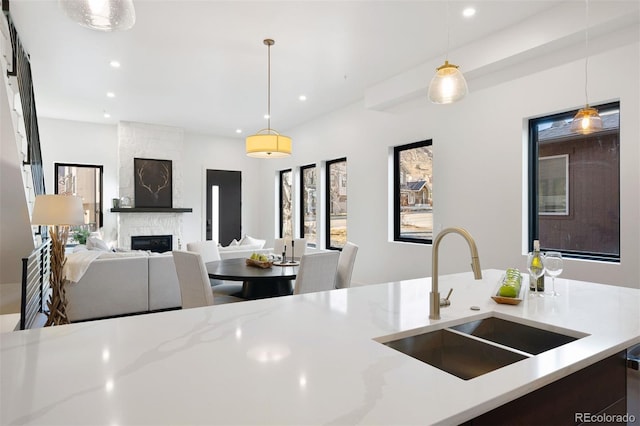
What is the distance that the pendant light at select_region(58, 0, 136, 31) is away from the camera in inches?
56.0

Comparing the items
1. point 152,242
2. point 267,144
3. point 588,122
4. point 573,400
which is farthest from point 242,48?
point 152,242

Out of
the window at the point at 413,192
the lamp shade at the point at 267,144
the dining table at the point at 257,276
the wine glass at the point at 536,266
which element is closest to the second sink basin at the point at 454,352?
the wine glass at the point at 536,266

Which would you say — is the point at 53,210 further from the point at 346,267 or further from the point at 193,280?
the point at 346,267

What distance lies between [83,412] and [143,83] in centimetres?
536

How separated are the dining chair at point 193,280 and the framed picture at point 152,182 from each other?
5234 mm

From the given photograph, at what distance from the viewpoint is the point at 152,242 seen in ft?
25.3

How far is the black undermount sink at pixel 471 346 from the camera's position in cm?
125

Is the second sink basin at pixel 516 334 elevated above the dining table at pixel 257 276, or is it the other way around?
the second sink basin at pixel 516 334

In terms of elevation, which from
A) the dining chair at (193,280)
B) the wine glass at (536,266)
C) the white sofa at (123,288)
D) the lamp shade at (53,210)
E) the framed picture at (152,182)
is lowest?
the white sofa at (123,288)

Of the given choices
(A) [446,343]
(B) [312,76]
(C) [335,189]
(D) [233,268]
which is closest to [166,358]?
(A) [446,343]

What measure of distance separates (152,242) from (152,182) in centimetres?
123

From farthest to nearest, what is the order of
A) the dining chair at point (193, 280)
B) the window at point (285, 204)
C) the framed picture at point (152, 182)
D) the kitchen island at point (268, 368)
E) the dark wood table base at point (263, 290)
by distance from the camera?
the window at point (285, 204), the framed picture at point (152, 182), the dark wood table base at point (263, 290), the dining chair at point (193, 280), the kitchen island at point (268, 368)

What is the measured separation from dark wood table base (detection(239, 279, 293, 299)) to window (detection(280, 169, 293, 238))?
453 cm

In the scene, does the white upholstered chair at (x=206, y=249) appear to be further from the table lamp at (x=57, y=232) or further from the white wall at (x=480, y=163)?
the white wall at (x=480, y=163)
